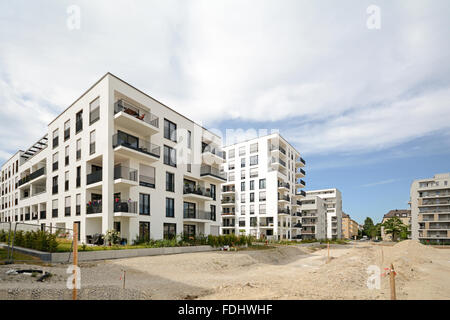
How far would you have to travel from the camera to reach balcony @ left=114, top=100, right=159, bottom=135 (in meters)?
25.8

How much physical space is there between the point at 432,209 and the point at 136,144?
257ft

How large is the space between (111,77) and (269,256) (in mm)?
22450

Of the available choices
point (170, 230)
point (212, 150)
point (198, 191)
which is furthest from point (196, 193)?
point (212, 150)

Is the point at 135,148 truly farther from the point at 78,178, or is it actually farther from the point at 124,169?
the point at 78,178

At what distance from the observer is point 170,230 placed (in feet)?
102

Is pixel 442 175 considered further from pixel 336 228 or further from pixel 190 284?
pixel 190 284

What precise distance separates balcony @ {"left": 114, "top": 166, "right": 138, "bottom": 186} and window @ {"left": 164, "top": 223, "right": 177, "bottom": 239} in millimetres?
6787

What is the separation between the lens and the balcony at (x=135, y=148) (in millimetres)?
25289

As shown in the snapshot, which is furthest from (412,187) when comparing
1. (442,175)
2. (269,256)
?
(269,256)

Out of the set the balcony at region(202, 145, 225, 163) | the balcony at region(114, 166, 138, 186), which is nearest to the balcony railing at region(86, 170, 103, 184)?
the balcony at region(114, 166, 138, 186)

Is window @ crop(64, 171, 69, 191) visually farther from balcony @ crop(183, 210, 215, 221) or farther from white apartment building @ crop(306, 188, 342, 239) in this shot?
white apartment building @ crop(306, 188, 342, 239)

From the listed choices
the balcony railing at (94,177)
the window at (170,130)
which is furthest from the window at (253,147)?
the balcony railing at (94,177)

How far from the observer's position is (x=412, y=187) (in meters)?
79.8

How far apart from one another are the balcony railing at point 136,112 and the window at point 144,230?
9.84 meters
